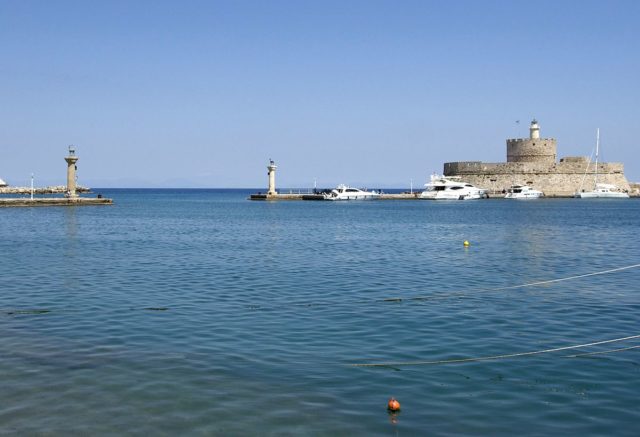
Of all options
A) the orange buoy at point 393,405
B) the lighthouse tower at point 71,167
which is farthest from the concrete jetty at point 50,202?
the orange buoy at point 393,405

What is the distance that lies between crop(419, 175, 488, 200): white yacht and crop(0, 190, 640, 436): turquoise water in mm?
80717

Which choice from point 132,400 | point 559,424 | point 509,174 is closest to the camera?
point 559,424

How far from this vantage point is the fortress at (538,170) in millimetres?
106438

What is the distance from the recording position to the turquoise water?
8.32 metres

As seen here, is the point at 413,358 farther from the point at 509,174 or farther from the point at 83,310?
the point at 509,174

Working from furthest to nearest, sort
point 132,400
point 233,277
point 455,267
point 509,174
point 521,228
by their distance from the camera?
point 509,174 → point 521,228 → point 455,267 → point 233,277 → point 132,400

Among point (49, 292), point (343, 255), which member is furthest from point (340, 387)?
point (343, 255)

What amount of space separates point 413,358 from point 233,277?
10788mm

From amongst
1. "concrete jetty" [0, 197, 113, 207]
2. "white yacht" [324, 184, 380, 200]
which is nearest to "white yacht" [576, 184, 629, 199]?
"white yacht" [324, 184, 380, 200]

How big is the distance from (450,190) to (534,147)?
1491cm

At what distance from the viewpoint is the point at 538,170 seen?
108m

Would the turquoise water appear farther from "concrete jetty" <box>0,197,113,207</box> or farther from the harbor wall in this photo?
the harbor wall

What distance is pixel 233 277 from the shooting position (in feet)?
68.7

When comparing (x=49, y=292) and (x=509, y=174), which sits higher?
(x=509, y=174)
